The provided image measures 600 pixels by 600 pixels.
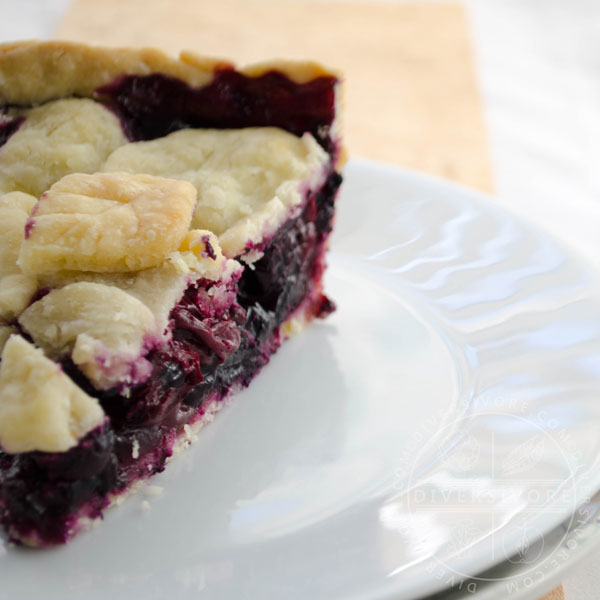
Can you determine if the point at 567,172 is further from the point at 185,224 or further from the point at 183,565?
the point at 183,565

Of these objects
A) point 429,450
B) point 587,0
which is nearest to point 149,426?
point 429,450

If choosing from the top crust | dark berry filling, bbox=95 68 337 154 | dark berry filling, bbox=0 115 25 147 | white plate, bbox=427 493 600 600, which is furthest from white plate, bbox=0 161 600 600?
dark berry filling, bbox=0 115 25 147

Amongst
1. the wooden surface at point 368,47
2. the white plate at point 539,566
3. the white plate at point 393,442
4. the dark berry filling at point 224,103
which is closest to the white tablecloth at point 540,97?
the wooden surface at point 368,47

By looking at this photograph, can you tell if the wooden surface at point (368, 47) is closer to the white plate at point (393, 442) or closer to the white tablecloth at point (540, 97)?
the white tablecloth at point (540, 97)

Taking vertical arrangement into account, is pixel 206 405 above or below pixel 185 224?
below

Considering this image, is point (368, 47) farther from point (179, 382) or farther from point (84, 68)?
point (179, 382)
